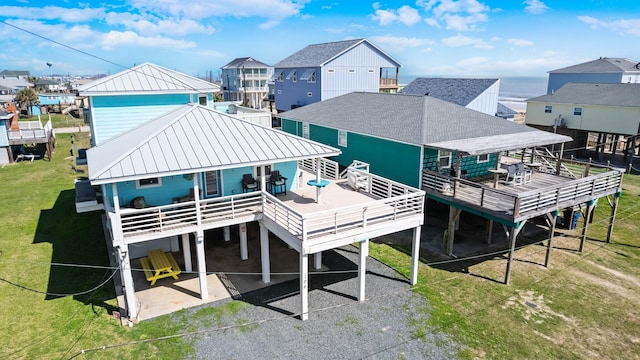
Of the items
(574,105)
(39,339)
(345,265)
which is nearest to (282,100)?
(574,105)

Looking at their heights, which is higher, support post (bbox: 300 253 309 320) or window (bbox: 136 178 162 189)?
window (bbox: 136 178 162 189)

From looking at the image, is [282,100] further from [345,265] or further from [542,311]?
[542,311]

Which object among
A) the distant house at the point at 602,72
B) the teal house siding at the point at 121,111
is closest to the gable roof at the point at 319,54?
the teal house siding at the point at 121,111

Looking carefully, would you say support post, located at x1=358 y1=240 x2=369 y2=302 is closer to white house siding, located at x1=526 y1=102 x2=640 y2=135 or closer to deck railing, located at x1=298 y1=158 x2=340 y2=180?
deck railing, located at x1=298 y1=158 x2=340 y2=180

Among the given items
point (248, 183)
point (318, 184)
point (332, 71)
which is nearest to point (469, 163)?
point (318, 184)

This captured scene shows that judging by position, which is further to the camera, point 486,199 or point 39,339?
point 486,199

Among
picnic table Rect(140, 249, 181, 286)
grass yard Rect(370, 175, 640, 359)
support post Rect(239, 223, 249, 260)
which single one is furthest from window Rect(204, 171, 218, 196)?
grass yard Rect(370, 175, 640, 359)

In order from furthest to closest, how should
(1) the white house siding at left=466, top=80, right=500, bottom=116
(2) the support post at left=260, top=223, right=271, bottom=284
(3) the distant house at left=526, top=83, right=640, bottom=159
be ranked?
(1) the white house siding at left=466, top=80, right=500, bottom=116
(3) the distant house at left=526, top=83, right=640, bottom=159
(2) the support post at left=260, top=223, right=271, bottom=284
